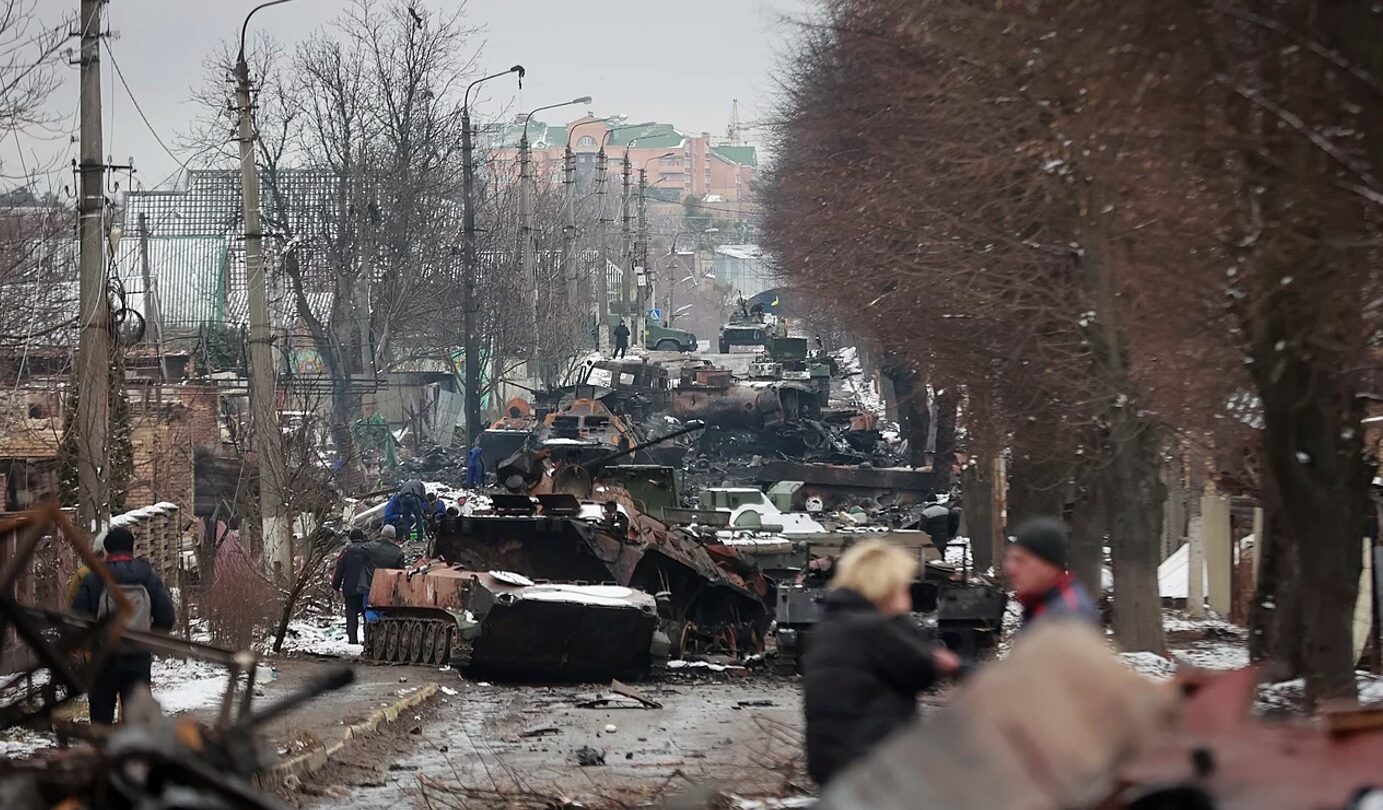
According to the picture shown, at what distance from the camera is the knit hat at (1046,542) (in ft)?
21.9

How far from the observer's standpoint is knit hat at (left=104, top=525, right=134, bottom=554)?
38.8 feet

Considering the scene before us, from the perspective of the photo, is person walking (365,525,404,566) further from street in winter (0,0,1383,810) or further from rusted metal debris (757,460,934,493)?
rusted metal debris (757,460,934,493)

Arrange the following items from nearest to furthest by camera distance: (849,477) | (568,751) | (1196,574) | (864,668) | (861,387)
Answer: (864,668) → (568,751) → (1196,574) → (849,477) → (861,387)

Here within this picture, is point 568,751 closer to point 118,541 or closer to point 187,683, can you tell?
point 118,541

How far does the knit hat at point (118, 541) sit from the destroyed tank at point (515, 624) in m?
6.78

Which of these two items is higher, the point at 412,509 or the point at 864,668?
the point at 864,668

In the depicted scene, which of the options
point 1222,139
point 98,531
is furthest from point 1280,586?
point 98,531

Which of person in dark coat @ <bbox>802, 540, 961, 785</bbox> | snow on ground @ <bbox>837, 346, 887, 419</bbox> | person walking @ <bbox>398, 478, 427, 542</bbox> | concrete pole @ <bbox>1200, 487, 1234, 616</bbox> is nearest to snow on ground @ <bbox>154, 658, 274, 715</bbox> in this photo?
person in dark coat @ <bbox>802, 540, 961, 785</bbox>

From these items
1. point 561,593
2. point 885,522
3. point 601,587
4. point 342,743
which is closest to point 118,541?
point 342,743

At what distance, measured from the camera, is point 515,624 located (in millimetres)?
18672

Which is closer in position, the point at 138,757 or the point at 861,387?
the point at 138,757

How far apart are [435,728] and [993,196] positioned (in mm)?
10644

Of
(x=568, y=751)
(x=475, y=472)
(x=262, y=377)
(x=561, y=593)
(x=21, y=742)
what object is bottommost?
(x=568, y=751)

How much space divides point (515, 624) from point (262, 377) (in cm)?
737
